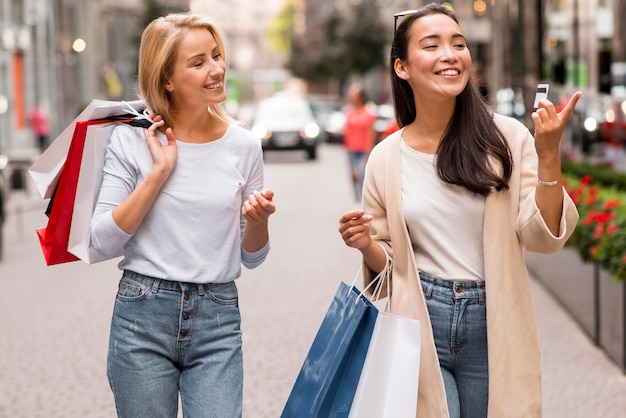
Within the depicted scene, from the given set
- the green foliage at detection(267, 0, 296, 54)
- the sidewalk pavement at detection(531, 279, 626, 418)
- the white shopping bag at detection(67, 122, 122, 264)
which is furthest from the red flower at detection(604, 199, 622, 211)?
the green foliage at detection(267, 0, 296, 54)

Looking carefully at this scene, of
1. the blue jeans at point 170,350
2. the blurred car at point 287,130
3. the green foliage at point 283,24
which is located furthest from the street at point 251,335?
the green foliage at point 283,24

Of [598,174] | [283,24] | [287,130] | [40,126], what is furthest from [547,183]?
[283,24]

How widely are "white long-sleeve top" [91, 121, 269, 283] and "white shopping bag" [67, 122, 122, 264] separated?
0.10 ft

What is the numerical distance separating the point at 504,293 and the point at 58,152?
137cm

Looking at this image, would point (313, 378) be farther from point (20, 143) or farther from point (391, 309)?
point (20, 143)

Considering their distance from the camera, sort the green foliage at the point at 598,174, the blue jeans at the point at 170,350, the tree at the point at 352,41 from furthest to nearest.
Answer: the tree at the point at 352,41 → the green foliage at the point at 598,174 → the blue jeans at the point at 170,350

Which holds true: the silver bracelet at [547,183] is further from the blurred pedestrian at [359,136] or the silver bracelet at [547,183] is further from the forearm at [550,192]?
the blurred pedestrian at [359,136]

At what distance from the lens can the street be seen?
21.0ft

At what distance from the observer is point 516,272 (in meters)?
3.26

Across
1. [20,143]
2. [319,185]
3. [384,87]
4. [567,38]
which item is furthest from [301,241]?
[384,87]

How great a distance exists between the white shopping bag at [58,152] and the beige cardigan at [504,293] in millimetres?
Answer: 876

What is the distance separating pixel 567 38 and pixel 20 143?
81.1 feet

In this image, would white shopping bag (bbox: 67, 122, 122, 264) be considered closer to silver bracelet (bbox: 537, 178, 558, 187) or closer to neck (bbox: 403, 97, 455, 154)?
neck (bbox: 403, 97, 455, 154)

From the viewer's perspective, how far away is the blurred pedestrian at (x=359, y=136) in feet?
57.9
